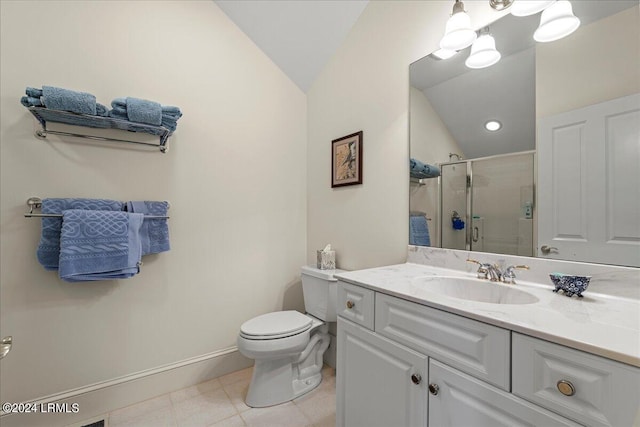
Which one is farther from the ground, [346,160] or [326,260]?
[346,160]

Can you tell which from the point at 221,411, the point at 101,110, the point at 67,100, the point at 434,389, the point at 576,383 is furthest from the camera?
the point at 221,411

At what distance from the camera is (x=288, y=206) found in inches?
89.0

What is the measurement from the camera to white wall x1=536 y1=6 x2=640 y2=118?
3.00 ft

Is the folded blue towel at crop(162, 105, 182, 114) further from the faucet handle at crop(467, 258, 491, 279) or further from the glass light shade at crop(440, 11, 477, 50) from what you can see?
the faucet handle at crop(467, 258, 491, 279)

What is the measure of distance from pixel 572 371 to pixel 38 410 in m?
2.20

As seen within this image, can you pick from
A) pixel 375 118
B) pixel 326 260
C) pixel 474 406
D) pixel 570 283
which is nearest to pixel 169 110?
pixel 375 118

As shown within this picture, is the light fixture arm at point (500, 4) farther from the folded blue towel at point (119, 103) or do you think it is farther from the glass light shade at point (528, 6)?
the folded blue towel at point (119, 103)

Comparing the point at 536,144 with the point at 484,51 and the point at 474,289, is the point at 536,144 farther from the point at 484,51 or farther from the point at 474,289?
the point at 474,289

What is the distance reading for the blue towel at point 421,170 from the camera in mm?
1476

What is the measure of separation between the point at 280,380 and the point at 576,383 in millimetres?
1453

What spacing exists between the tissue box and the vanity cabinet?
0.68 m

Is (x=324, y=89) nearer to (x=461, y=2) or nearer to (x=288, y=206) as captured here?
(x=288, y=206)

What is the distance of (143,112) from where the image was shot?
4.98 ft

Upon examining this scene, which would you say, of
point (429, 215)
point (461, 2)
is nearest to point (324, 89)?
point (461, 2)
